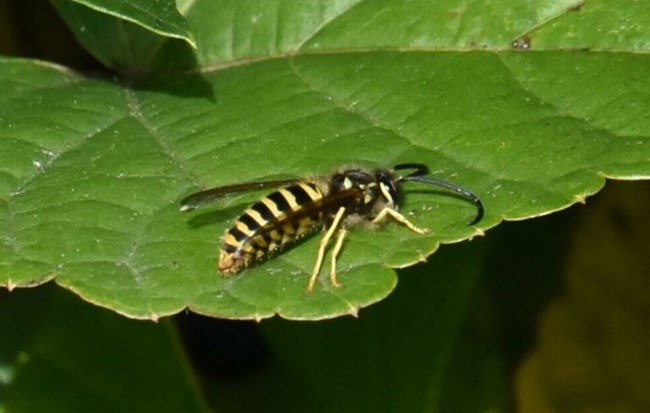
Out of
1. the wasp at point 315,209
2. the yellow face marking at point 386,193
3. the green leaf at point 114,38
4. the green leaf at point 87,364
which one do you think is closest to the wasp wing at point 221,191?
the wasp at point 315,209

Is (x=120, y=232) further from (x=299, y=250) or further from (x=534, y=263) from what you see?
(x=534, y=263)

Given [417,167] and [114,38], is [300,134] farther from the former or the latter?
[114,38]

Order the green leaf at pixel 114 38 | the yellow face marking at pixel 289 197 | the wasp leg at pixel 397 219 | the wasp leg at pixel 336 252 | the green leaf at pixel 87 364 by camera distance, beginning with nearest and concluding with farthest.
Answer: the wasp leg at pixel 336 252 → the wasp leg at pixel 397 219 → the yellow face marking at pixel 289 197 → the green leaf at pixel 114 38 → the green leaf at pixel 87 364

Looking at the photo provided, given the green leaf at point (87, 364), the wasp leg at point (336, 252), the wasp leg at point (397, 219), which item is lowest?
the green leaf at point (87, 364)

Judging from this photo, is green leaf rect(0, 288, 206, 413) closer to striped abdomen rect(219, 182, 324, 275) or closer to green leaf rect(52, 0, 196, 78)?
green leaf rect(52, 0, 196, 78)

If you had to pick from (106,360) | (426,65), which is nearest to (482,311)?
(106,360)

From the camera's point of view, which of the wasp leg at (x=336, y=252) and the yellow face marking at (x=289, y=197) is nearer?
the wasp leg at (x=336, y=252)

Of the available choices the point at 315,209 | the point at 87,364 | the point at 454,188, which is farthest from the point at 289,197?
the point at 87,364

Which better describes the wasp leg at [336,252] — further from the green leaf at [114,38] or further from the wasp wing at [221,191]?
the green leaf at [114,38]
